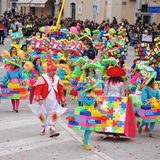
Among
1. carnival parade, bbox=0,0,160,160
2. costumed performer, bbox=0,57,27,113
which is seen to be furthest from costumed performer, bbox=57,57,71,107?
costumed performer, bbox=0,57,27,113

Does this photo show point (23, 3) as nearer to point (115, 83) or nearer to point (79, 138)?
point (115, 83)

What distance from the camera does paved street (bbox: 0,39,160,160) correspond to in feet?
30.3

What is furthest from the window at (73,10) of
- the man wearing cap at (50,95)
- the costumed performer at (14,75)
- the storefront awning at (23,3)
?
the man wearing cap at (50,95)

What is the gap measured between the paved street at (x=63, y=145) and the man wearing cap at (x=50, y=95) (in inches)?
14.5

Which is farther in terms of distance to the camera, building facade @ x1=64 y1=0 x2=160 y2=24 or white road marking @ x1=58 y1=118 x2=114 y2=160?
building facade @ x1=64 y1=0 x2=160 y2=24

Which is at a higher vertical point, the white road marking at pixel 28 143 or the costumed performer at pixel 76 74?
the costumed performer at pixel 76 74

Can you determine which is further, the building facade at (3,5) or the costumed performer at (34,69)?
the building facade at (3,5)

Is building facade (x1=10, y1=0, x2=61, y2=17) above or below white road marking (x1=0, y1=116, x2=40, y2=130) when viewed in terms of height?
above

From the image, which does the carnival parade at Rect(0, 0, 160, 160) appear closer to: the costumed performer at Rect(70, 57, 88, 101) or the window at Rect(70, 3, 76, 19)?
the costumed performer at Rect(70, 57, 88, 101)

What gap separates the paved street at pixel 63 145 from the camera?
9.25 metres

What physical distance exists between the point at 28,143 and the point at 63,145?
0.69 meters

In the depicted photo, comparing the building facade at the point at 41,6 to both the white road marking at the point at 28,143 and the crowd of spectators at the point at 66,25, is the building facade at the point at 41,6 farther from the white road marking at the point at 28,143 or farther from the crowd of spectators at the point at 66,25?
the white road marking at the point at 28,143

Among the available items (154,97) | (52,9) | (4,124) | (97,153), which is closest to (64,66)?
(4,124)

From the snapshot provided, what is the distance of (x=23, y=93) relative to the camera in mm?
13289
